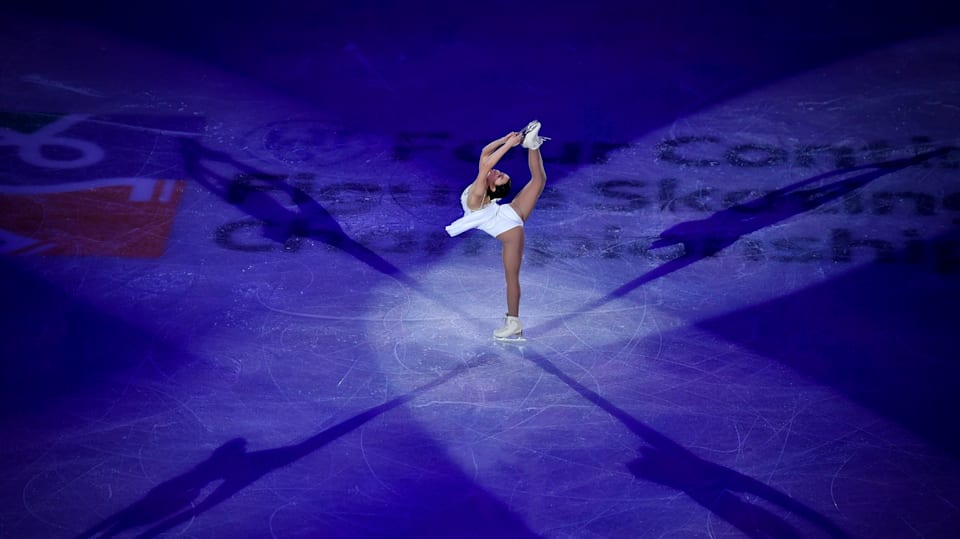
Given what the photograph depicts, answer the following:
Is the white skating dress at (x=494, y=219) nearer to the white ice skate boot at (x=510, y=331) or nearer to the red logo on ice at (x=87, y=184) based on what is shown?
the white ice skate boot at (x=510, y=331)

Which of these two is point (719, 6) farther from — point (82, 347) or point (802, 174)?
point (82, 347)

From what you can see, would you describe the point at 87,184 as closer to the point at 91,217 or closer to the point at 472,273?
the point at 91,217

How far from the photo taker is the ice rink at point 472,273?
22.6 feet

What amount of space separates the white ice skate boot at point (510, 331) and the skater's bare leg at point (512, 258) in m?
0.10

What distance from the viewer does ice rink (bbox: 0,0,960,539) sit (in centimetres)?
690

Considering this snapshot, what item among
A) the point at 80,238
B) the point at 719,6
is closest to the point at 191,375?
the point at 80,238

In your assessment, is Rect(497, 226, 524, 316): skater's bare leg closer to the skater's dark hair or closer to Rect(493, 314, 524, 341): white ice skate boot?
Rect(493, 314, 524, 341): white ice skate boot

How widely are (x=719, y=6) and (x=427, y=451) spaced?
7322 millimetres

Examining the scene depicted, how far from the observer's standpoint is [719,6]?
12.0 metres

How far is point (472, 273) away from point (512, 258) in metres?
A: 1.12

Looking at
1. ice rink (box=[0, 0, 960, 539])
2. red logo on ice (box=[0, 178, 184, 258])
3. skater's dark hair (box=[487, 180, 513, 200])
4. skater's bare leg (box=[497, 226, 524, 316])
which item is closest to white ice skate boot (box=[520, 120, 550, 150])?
skater's dark hair (box=[487, 180, 513, 200])

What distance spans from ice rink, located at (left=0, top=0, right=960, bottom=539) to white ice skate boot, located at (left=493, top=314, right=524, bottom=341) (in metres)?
0.10

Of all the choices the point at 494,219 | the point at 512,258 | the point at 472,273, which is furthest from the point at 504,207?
the point at 472,273

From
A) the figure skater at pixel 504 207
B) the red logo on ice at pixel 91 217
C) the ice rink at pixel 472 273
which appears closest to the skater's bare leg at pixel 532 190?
the figure skater at pixel 504 207
